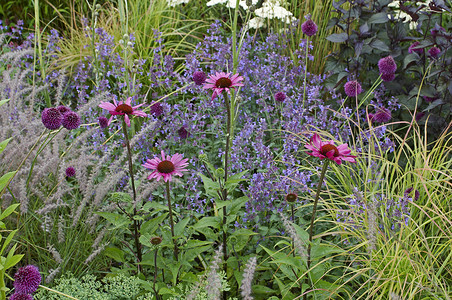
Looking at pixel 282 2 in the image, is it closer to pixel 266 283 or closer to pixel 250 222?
pixel 250 222

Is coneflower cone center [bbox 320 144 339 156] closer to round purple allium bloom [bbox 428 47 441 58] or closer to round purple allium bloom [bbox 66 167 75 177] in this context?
round purple allium bloom [bbox 66 167 75 177]

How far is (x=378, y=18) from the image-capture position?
3732 millimetres

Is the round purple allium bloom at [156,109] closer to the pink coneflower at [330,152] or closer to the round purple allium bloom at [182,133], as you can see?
the round purple allium bloom at [182,133]

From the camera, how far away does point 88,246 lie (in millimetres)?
2699

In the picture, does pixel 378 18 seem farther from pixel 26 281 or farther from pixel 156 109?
pixel 26 281

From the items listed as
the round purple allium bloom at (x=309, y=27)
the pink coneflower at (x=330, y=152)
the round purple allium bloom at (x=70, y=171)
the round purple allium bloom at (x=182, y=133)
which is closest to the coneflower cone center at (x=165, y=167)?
the pink coneflower at (x=330, y=152)

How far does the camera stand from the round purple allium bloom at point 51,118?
2260 millimetres

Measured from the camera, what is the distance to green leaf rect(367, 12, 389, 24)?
3699 millimetres

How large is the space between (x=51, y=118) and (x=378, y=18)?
107 inches

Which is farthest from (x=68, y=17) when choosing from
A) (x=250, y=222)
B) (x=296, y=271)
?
(x=296, y=271)

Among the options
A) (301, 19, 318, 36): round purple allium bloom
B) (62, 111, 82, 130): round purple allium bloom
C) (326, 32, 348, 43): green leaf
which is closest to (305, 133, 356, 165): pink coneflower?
(62, 111, 82, 130): round purple allium bloom

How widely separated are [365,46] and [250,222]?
1.91 meters

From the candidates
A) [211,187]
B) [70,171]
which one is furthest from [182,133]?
[211,187]

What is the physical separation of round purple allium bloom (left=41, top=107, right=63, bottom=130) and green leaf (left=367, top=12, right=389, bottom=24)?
8.61 feet
